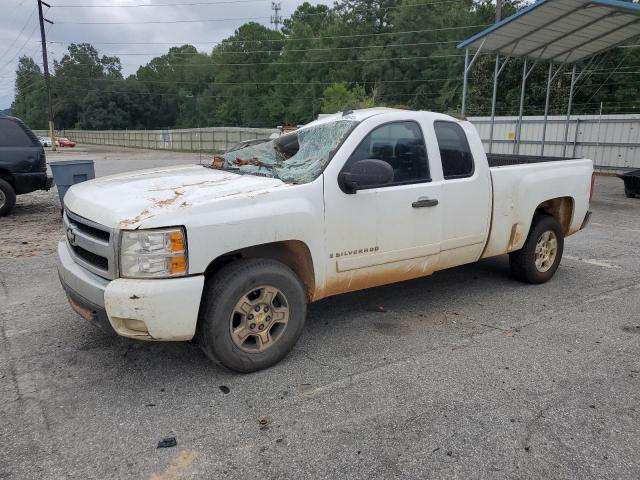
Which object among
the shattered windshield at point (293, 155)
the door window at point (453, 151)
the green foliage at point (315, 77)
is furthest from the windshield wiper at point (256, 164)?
the green foliage at point (315, 77)

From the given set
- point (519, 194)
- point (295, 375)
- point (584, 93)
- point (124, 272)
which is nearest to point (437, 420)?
point (295, 375)

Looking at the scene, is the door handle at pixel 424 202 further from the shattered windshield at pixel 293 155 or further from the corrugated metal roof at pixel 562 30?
the corrugated metal roof at pixel 562 30

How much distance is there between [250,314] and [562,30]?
512 inches

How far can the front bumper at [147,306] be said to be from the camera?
9.99 feet

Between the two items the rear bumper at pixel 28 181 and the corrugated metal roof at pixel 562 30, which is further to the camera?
the corrugated metal roof at pixel 562 30

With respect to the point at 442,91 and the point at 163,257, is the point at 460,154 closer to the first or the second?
the point at 163,257

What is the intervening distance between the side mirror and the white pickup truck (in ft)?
0.03

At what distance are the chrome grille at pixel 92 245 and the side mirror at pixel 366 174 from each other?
1.64 meters

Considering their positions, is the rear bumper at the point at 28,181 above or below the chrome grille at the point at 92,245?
below

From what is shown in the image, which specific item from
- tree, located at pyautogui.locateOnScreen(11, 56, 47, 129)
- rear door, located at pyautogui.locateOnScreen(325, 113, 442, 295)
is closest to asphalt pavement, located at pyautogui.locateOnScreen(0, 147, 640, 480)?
rear door, located at pyautogui.locateOnScreen(325, 113, 442, 295)

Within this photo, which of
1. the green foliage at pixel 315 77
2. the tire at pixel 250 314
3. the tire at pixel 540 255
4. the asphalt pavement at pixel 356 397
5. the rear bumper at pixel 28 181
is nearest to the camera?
the asphalt pavement at pixel 356 397

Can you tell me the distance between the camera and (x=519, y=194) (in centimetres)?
504

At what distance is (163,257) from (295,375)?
4.06 feet

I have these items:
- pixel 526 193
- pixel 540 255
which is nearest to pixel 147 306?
pixel 526 193
